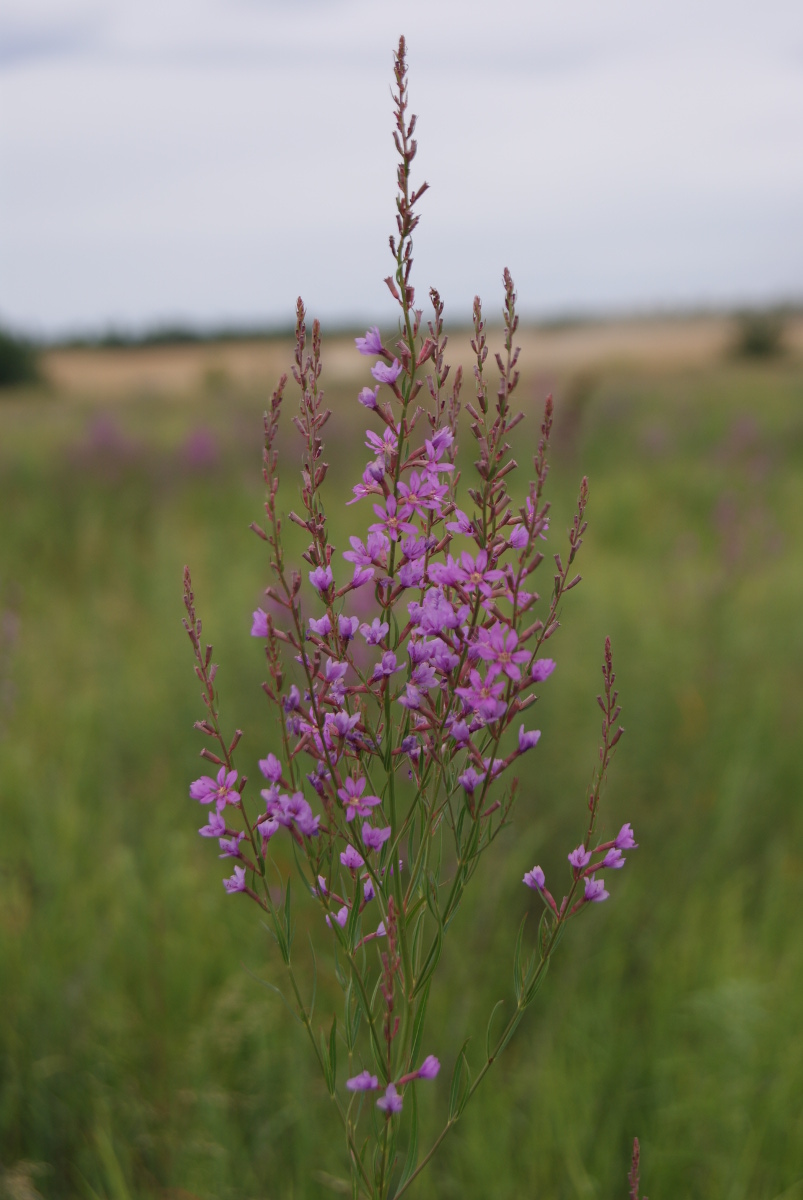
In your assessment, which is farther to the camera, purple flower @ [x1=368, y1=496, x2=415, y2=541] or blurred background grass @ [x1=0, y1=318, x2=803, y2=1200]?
blurred background grass @ [x1=0, y1=318, x2=803, y2=1200]

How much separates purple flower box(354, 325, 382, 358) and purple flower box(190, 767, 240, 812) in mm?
602

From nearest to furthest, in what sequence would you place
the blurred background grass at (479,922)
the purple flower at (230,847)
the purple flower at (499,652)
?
the purple flower at (499,652) < the purple flower at (230,847) < the blurred background grass at (479,922)

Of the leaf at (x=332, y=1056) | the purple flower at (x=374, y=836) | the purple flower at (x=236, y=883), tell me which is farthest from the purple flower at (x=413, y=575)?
the leaf at (x=332, y=1056)

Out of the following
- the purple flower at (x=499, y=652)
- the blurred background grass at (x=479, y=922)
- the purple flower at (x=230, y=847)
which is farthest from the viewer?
the blurred background grass at (x=479, y=922)

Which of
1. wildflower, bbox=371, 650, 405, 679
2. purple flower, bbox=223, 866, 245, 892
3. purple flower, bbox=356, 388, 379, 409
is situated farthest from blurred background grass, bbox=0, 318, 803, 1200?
purple flower, bbox=356, 388, 379, 409

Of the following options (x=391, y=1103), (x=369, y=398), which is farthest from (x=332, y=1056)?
(x=369, y=398)

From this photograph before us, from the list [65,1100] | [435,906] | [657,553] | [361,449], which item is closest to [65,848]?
[65,1100]

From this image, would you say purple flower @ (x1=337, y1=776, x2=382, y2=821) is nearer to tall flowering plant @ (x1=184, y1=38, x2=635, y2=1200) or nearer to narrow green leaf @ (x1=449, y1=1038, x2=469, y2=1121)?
tall flowering plant @ (x1=184, y1=38, x2=635, y2=1200)

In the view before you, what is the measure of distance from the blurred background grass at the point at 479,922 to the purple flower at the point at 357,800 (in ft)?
1.00

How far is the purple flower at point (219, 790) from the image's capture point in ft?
4.28

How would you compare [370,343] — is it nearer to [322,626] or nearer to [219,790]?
[322,626]

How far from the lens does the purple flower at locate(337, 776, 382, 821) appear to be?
4.09 feet

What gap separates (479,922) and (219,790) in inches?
86.7

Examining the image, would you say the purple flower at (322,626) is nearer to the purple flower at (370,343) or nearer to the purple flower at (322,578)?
the purple flower at (322,578)
